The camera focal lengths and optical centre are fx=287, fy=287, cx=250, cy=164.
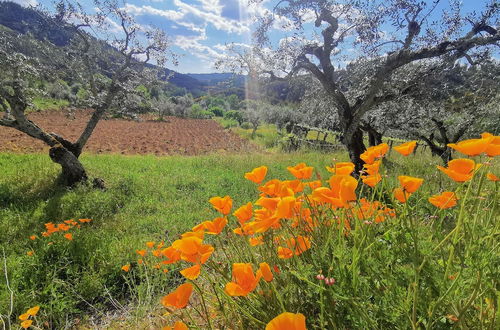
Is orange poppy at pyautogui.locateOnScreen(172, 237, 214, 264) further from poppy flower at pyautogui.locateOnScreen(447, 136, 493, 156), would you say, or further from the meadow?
poppy flower at pyautogui.locateOnScreen(447, 136, 493, 156)

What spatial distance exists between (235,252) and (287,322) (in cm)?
120

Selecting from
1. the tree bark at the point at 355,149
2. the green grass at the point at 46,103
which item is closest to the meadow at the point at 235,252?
the tree bark at the point at 355,149

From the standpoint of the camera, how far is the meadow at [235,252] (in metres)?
1.03

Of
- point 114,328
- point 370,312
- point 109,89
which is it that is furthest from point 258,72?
point 370,312

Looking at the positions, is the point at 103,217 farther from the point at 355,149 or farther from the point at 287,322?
the point at 355,149

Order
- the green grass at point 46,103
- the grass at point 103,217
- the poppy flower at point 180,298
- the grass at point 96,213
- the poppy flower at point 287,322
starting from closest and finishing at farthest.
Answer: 1. the poppy flower at point 287,322
2. the poppy flower at point 180,298
3. the grass at point 103,217
4. the grass at point 96,213
5. the green grass at point 46,103

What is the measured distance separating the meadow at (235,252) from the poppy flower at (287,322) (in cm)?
16

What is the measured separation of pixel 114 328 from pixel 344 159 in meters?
9.60

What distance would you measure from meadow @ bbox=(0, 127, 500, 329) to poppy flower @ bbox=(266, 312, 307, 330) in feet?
0.54

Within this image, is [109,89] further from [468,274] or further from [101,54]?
[468,274]

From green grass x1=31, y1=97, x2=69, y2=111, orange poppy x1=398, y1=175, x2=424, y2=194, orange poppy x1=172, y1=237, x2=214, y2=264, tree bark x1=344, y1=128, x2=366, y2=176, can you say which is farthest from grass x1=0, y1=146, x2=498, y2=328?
green grass x1=31, y1=97, x2=69, y2=111

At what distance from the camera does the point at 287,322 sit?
722 mm

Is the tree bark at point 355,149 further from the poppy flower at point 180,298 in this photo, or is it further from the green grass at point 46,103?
the green grass at point 46,103

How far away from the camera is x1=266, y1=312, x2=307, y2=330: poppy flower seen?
27.8 inches
